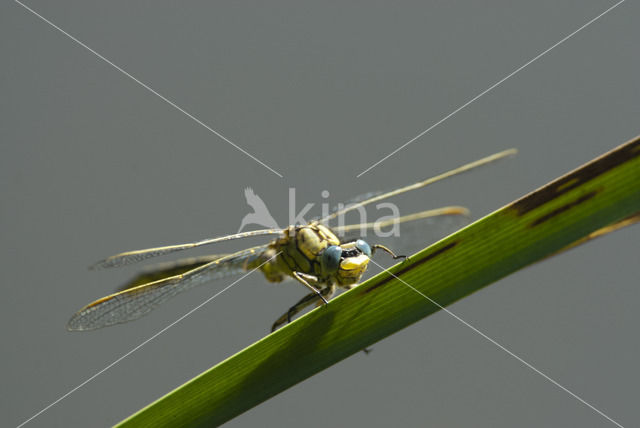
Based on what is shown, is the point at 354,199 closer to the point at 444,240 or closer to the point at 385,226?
the point at 385,226

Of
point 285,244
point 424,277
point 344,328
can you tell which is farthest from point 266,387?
point 285,244

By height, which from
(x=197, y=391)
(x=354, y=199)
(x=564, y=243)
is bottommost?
(x=564, y=243)

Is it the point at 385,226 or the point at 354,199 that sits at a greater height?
the point at 354,199

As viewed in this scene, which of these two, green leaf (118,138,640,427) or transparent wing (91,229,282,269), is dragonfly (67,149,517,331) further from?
green leaf (118,138,640,427)

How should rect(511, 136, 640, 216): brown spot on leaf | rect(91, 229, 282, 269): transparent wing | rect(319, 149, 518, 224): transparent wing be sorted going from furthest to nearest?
rect(91, 229, 282, 269): transparent wing < rect(319, 149, 518, 224): transparent wing < rect(511, 136, 640, 216): brown spot on leaf

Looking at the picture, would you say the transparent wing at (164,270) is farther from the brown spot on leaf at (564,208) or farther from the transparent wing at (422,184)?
the brown spot on leaf at (564,208)

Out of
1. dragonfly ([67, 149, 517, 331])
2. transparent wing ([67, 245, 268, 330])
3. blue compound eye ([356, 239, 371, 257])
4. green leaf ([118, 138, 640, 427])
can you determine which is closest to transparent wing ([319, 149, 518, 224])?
dragonfly ([67, 149, 517, 331])
